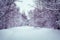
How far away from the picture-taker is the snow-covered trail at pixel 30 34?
7.66 ft

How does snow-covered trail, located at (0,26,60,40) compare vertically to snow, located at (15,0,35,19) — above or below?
below

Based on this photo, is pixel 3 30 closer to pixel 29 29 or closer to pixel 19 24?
pixel 19 24

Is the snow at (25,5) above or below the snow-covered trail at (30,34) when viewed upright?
above

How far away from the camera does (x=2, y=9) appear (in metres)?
2.43

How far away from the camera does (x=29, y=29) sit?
7.75ft

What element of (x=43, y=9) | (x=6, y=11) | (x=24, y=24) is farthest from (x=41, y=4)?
(x=6, y=11)

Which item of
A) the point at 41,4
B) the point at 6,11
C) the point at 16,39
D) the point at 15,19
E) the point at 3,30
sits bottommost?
the point at 16,39

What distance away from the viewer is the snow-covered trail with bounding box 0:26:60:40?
92.0 inches

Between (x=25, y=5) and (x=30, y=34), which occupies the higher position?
(x=25, y=5)

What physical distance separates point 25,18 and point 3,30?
51cm

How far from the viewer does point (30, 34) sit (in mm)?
2340

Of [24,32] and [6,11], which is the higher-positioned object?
[6,11]

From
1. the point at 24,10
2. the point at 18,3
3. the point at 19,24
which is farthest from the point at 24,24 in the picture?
the point at 18,3

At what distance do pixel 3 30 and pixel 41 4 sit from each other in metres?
0.93
